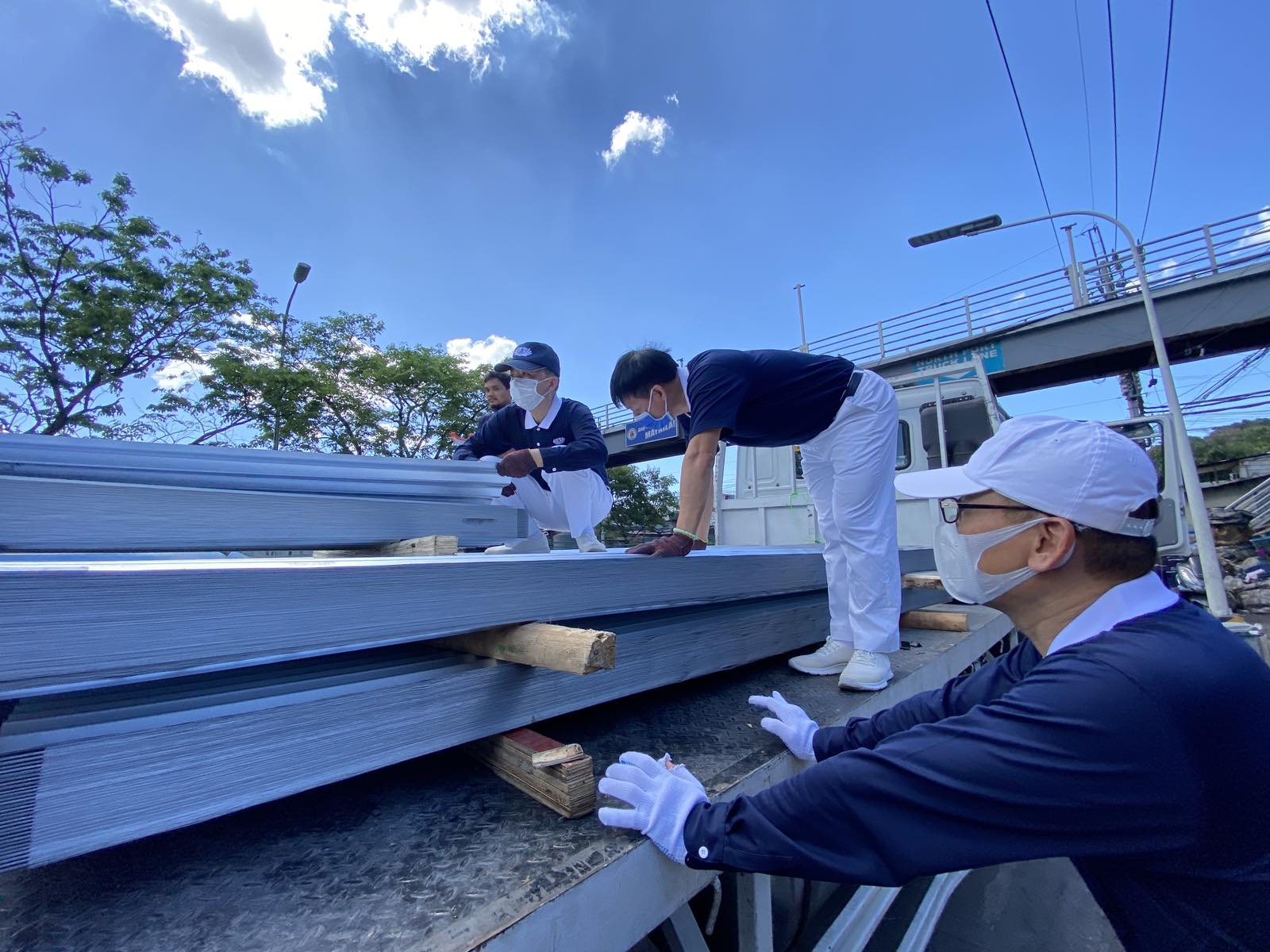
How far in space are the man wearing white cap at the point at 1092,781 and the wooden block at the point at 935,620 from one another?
1.84 m

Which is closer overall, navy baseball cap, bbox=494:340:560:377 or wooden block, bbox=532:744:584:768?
wooden block, bbox=532:744:584:768

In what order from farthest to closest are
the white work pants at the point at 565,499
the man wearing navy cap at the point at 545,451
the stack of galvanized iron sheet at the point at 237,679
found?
1. the white work pants at the point at 565,499
2. the man wearing navy cap at the point at 545,451
3. the stack of galvanized iron sheet at the point at 237,679

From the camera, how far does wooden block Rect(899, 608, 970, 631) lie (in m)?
2.78

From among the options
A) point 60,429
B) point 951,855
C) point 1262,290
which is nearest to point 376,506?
point 951,855

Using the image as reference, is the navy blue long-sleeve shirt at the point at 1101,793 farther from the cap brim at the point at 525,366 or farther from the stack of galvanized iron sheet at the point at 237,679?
the cap brim at the point at 525,366

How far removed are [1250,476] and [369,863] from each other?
30656mm

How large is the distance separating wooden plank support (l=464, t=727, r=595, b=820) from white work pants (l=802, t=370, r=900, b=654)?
1247 mm

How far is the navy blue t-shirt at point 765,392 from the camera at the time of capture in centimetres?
206

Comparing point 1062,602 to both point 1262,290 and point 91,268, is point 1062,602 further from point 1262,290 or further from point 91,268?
point 91,268

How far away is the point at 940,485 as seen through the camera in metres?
1.30

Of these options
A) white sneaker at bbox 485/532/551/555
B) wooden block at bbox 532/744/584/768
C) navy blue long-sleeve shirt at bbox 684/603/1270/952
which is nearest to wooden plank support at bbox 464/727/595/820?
wooden block at bbox 532/744/584/768

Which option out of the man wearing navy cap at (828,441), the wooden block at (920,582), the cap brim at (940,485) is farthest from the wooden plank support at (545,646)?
the wooden block at (920,582)

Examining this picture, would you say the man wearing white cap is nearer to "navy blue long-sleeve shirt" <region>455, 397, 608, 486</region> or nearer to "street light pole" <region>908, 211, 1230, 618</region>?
"navy blue long-sleeve shirt" <region>455, 397, 608, 486</region>

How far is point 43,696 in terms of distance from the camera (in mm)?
911
